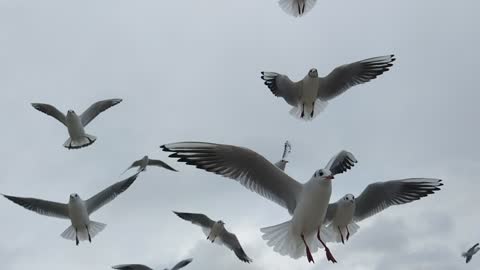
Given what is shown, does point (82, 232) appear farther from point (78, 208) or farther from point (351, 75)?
point (351, 75)

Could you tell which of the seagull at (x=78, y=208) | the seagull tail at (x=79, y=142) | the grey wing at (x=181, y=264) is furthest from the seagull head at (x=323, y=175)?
the seagull tail at (x=79, y=142)

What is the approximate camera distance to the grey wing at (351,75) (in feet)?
35.5

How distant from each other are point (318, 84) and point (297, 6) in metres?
1.17

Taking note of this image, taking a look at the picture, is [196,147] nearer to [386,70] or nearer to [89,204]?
[386,70]

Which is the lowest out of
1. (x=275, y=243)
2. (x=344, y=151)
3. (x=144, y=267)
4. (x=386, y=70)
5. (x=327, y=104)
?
(x=144, y=267)

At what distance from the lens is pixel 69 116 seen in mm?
Result: 13102

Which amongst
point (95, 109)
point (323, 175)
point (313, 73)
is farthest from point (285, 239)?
point (95, 109)

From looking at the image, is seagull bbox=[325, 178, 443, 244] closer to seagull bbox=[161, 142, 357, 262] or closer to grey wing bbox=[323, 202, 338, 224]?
grey wing bbox=[323, 202, 338, 224]

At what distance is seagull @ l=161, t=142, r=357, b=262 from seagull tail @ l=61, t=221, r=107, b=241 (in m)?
5.40

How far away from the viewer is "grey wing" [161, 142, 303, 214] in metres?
6.49

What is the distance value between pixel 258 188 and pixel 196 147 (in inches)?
44.7

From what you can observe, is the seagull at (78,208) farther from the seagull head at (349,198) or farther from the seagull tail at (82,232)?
the seagull head at (349,198)

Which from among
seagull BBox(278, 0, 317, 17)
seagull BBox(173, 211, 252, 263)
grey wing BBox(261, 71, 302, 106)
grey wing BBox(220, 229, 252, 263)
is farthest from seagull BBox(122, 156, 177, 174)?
seagull BBox(278, 0, 317, 17)

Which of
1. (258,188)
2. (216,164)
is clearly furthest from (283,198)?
(216,164)
